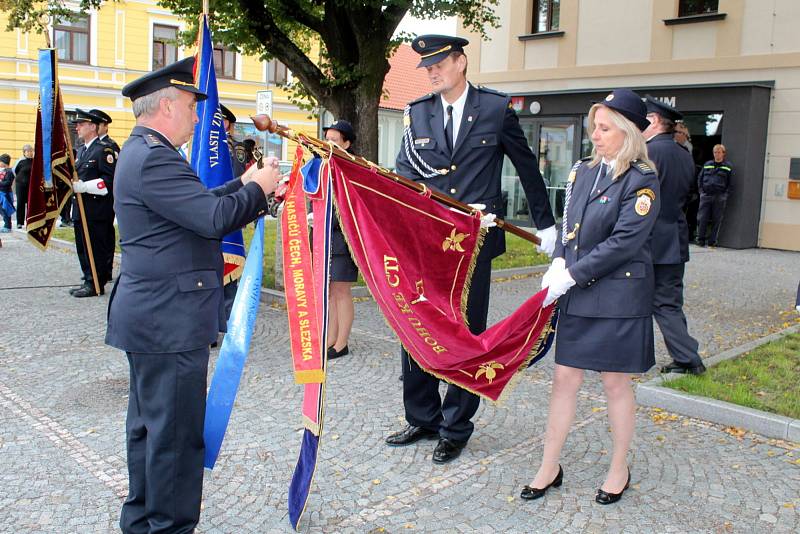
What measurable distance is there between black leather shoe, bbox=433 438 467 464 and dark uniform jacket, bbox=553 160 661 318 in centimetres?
115

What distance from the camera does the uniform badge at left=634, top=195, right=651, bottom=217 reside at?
12.3 ft

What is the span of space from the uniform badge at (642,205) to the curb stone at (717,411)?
2152mm

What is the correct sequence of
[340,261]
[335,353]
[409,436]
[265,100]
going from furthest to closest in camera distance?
[265,100] < [335,353] < [340,261] < [409,436]

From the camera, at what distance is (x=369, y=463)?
4496mm

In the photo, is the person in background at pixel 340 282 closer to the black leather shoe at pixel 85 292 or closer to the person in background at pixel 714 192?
the black leather shoe at pixel 85 292

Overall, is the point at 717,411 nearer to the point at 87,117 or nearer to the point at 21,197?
the point at 87,117

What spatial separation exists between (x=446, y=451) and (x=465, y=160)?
172 cm

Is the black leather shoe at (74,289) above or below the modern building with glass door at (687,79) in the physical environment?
below

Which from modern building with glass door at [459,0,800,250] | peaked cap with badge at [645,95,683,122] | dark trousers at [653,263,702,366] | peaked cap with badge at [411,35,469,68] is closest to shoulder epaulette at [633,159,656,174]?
peaked cap with badge at [411,35,469,68]

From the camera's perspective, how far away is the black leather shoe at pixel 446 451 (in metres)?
4.49

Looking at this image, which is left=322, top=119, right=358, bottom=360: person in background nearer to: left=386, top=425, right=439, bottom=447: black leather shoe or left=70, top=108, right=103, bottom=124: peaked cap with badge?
left=386, top=425, right=439, bottom=447: black leather shoe

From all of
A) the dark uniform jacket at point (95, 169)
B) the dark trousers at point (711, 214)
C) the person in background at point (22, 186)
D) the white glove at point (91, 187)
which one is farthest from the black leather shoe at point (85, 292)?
the dark trousers at point (711, 214)

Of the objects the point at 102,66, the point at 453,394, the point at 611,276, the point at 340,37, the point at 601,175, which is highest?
the point at 102,66

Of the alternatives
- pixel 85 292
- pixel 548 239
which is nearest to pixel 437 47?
pixel 548 239
